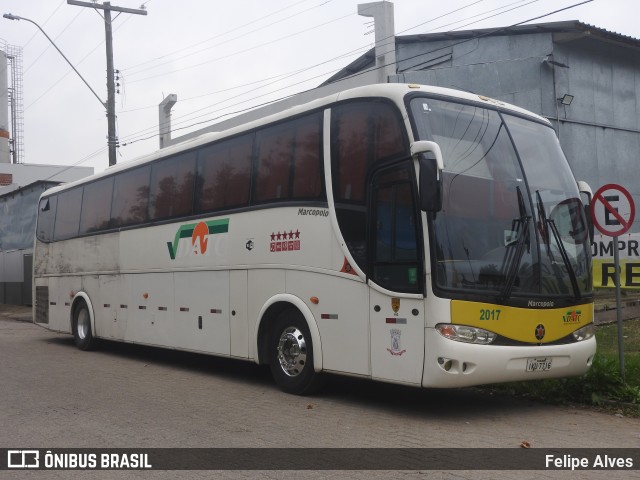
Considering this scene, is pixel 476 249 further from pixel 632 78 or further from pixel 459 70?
pixel 632 78

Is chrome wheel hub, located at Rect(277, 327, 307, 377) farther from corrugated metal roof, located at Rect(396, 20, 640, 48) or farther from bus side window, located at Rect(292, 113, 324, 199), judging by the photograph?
corrugated metal roof, located at Rect(396, 20, 640, 48)

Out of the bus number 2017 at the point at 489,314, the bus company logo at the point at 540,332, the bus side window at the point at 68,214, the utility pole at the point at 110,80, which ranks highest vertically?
the utility pole at the point at 110,80

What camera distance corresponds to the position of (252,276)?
10.8 m

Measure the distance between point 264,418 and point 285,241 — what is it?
8.72ft

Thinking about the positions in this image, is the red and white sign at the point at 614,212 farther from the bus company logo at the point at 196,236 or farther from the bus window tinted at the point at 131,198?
the bus window tinted at the point at 131,198

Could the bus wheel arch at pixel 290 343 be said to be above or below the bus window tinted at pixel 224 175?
below

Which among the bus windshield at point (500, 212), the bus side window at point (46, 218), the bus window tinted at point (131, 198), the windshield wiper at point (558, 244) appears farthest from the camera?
the bus side window at point (46, 218)

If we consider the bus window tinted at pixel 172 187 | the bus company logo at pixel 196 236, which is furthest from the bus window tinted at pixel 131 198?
the bus company logo at pixel 196 236

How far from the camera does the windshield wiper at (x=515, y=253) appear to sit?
813 cm

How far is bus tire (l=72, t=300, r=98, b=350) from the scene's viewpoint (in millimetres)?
16234

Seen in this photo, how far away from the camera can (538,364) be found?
8281 mm

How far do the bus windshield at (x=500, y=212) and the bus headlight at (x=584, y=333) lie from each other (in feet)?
1.31

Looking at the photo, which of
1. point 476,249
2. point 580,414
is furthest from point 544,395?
point 476,249

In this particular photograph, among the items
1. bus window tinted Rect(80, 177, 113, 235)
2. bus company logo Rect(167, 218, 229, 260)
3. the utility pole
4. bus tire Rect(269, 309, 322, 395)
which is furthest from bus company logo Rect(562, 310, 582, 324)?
the utility pole
